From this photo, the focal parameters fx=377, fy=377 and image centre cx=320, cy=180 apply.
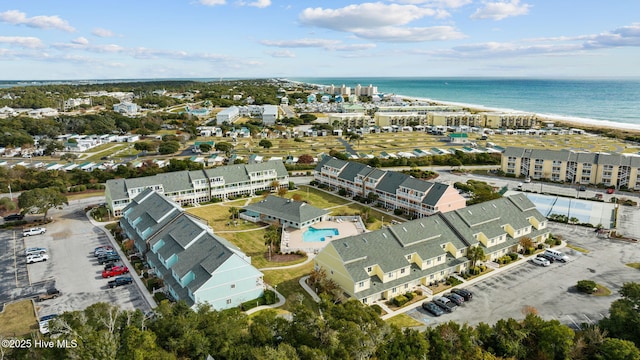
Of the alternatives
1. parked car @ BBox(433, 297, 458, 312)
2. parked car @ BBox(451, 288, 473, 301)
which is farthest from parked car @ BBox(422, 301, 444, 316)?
parked car @ BBox(451, 288, 473, 301)

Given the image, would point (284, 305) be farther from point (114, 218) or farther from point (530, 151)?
point (530, 151)

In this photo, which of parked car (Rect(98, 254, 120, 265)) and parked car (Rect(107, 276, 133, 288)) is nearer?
parked car (Rect(107, 276, 133, 288))

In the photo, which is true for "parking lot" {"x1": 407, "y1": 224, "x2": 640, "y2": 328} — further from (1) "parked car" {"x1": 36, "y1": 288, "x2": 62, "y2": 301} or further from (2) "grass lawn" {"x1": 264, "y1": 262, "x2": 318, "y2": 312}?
(1) "parked car" {"x1": 36, "y1": 288, "x2": 62, "y2": 301}

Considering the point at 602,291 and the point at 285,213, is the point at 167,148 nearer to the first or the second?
the point at 285,213

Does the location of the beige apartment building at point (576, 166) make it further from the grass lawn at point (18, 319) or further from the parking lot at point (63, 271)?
A: the grass lawn at point (18, 319)

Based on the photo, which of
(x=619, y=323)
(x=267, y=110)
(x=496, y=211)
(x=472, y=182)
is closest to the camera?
(x=619, y=323)

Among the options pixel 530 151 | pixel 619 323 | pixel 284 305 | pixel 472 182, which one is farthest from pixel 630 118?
pixel 284 305

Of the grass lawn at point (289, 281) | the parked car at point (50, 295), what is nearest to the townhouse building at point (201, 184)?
the parked car at point (50, 295)
